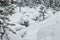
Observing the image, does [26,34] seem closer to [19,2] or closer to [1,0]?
[1,0]

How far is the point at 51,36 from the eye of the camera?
3.78m

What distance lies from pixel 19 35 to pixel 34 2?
21843 mm

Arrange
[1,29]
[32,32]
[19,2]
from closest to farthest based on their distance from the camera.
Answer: [32,32] → [1,29] → [19,2]

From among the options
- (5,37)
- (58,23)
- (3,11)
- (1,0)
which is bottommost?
(5,37)

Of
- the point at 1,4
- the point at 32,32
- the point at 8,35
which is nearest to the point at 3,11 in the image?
the point at 1,4

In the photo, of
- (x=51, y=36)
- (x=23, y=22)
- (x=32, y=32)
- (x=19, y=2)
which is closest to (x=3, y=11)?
(x=32, y=32)

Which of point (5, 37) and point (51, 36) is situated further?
point (5, 37)

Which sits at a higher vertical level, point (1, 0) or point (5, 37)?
point (1, 0)

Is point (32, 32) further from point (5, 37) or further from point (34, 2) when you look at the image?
point (34, 2)

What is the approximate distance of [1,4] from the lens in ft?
14.5

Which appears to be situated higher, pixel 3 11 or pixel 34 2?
pixel 3 11

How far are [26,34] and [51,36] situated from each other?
0.67 meters

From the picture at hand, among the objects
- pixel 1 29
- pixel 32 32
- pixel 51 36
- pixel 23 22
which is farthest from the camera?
pixel 23 22

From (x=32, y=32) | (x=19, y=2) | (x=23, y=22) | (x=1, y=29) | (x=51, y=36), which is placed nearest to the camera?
(x=51, y=36)
